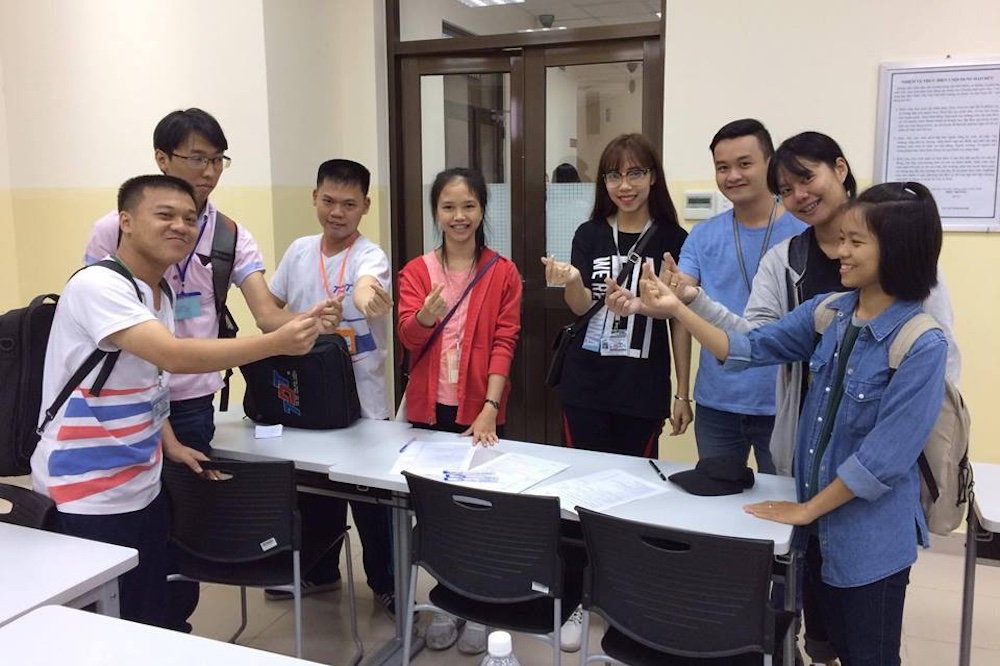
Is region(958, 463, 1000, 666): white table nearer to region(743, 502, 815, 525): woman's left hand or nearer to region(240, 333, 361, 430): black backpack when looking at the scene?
region(743, 502, 815, 525): woman's left hand

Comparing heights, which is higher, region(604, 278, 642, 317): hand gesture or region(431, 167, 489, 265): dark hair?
region(431, 167, 489, 265): dark hair

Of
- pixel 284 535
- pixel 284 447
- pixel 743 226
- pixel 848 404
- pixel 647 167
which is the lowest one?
pixel 284 535

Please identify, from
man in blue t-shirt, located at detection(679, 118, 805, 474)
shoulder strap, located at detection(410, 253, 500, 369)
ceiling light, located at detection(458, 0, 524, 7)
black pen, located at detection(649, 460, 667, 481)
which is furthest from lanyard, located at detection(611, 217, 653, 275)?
ceiling light, located at detection(458, 0, 524, 7)

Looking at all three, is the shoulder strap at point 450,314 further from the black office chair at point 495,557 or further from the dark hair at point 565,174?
the dark hair at point 565,174

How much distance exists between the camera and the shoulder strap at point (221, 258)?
7.92 feet

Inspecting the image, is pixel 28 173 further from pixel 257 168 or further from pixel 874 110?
pixel 874 110

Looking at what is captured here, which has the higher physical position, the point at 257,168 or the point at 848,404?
the point at 257,168

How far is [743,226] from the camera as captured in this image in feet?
7.86

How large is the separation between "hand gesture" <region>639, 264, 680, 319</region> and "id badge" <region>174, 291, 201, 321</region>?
137cm

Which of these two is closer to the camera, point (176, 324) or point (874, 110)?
point (176, 324)

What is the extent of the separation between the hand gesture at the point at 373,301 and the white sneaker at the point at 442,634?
111cm

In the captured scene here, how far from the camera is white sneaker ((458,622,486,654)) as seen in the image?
103 inches

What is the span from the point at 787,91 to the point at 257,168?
8.51 feet

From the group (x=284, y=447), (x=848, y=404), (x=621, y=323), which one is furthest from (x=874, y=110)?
(x=284, y=447)
